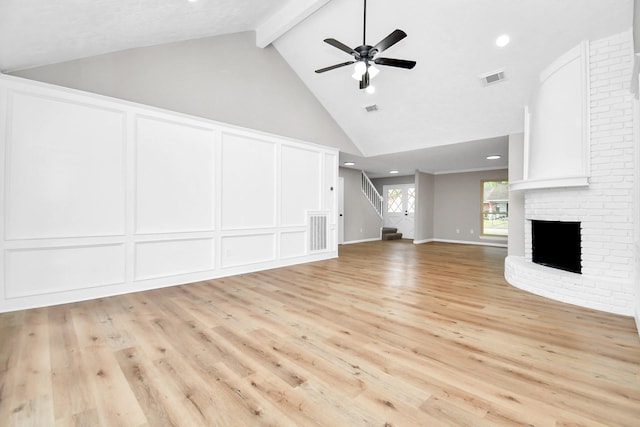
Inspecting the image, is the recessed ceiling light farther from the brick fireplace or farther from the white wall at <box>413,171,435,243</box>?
the white wall at <box>413,171,435,243</box>

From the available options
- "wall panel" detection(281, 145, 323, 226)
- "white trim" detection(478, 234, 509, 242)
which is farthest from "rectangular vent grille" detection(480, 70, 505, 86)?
"white trim" detection(478, 234, 509, 242)

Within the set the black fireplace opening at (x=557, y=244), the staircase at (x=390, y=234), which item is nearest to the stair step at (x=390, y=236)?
the staircase at (x=390, y=234)

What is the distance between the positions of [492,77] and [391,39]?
2.43 m

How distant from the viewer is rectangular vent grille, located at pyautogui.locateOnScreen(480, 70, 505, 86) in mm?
4225

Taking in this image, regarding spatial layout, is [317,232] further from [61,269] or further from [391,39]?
[61,269]

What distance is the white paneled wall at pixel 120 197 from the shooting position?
9.70ft

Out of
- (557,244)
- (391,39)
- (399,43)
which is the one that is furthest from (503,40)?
(557,244)

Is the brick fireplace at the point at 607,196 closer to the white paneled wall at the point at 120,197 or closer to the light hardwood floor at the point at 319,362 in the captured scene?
the light hardwood floor at the point at 319,362

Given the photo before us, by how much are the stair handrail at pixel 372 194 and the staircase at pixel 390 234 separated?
0.58 meters

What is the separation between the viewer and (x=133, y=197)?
11.8 feet

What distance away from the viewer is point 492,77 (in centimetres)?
432

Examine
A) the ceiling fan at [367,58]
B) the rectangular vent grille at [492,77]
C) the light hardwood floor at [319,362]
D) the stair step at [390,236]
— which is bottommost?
the light hardwood floor at [319,362]

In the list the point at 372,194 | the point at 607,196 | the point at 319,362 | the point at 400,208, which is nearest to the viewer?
the point at 319,362

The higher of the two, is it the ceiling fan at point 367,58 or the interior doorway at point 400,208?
the ceiling fan at point 367,58
